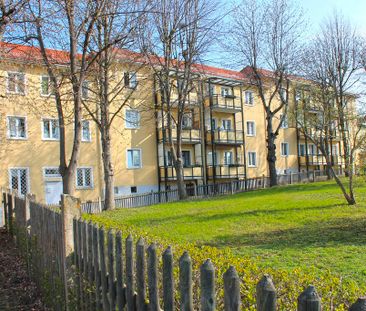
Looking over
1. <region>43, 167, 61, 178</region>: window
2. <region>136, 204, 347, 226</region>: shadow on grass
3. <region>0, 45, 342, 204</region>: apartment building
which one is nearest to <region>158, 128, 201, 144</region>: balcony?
<region>0, 45, 342, 204</region>: apartment building

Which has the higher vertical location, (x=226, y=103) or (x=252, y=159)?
(x=226, y=103)

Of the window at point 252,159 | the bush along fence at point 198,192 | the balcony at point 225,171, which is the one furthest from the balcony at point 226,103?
the bush along fence at point 198,192

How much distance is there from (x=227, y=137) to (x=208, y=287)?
37726 mm

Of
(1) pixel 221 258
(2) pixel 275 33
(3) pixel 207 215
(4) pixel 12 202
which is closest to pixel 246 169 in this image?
(2) pixel 275 33

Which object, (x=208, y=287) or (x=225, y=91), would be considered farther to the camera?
(x=225, y=91)

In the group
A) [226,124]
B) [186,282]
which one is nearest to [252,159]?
[226,124]

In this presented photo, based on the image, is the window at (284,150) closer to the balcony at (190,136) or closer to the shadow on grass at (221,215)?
the balcony at (190,136)

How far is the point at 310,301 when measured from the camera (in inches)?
61.1

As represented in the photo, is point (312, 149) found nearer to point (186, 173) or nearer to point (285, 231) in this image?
point (186, 173)

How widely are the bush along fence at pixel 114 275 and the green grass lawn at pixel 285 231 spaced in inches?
55.6

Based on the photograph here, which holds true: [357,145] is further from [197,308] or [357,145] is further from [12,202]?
[197,308]

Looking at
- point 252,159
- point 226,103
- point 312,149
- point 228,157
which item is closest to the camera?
point 226,103

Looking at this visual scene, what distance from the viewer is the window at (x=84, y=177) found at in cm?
3048

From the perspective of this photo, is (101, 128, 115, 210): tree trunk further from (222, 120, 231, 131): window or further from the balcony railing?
the balcony railing
